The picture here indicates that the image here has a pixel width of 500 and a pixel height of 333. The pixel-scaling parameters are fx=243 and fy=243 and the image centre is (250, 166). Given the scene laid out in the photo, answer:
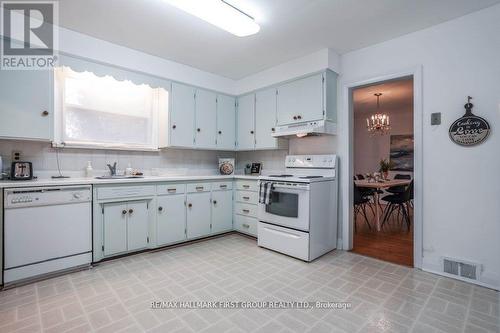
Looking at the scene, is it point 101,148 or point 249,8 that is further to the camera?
point 101,148

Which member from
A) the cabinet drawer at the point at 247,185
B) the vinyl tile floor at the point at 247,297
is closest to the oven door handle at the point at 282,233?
the vinyl tile floor at the point at 247,297

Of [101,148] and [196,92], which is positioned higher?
[196,92]

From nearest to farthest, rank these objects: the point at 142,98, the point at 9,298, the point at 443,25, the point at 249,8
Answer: the point at 9,298 < the point at 249,8 < the point at 443,25 < the point at 142,98

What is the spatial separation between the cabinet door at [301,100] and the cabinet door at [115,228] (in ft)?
7.63

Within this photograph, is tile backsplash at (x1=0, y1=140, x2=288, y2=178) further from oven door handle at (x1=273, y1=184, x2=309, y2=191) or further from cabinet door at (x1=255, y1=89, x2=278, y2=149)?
oven door handle at (x1=273, y1=184, x2=309, y2=191)

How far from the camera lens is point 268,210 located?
10.2 feet

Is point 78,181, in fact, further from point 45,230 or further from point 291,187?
point 291,187

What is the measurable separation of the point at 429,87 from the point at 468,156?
77cm

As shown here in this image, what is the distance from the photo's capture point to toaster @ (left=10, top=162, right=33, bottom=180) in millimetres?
2326

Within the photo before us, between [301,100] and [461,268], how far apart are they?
2428mm

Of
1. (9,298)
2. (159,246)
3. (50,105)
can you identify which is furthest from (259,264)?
(50,105)

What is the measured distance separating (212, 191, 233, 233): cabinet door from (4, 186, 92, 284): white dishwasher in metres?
1.53

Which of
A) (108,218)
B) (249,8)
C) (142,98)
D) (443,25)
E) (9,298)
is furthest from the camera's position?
(142,98)

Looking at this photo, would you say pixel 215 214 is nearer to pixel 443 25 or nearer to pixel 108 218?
pixel 108 218
